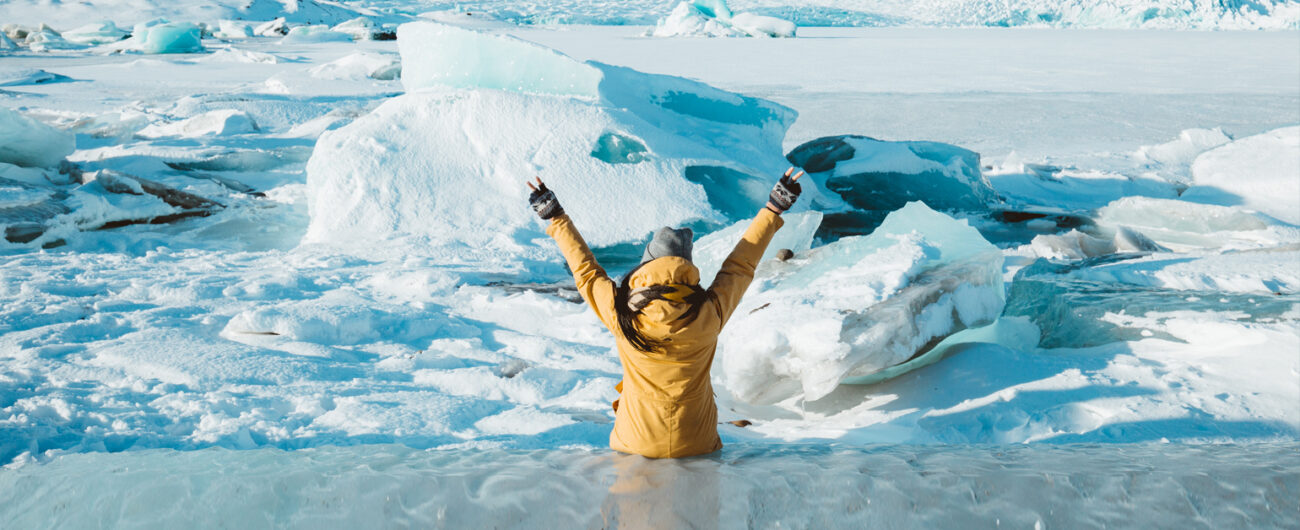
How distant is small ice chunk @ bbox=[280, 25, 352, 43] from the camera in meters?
24.4

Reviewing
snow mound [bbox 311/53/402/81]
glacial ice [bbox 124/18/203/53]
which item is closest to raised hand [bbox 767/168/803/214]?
snow mound [bbox 311/53/402/81]

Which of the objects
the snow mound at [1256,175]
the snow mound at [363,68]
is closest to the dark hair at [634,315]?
the snow mound at [1256,175]

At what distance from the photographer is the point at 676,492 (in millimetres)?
1653

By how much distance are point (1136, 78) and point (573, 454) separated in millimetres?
16242

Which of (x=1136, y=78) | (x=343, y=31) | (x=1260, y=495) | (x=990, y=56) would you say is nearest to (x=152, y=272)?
(x=1260, y=495)

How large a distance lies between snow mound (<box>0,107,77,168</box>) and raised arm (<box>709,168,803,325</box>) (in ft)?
19.9

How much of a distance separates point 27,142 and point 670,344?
609cm

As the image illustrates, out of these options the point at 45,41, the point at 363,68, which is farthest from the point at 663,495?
the point at 45,41

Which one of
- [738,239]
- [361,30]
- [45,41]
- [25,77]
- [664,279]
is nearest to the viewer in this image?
[664,279]

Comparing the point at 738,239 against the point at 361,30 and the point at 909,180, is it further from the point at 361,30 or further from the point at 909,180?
the point at 361,30

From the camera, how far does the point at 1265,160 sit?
6469mm

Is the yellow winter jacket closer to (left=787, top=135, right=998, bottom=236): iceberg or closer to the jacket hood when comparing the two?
the jacket hood

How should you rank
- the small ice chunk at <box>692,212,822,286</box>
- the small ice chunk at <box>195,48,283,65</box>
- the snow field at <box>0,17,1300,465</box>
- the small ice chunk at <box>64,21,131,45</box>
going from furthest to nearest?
the small ice chunk at <box>64,21,131,45</box> < the small ice chunk at <box>195,48,283,65</box> < the small ice chunk at <box>692,212,822,286</box> < the snow field at <box>0,17,1300,465</box>

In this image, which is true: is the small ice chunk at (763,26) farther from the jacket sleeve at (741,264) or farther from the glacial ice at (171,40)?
the jacket sleeve at (741,264)
